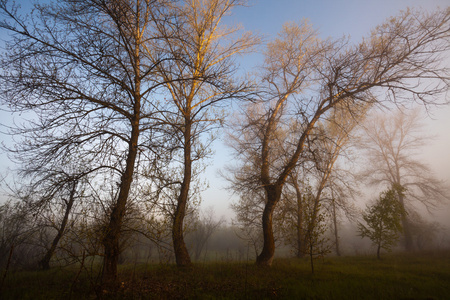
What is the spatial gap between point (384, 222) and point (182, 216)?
13.2m

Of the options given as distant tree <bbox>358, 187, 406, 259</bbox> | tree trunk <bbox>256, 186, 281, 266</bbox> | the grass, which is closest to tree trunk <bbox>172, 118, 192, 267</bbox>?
the grass

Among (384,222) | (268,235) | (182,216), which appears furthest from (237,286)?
(384,222)

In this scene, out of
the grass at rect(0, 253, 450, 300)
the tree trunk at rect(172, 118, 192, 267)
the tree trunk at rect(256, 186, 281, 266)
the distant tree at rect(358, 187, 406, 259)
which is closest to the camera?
the grass at rect(0, 253, 450, 300)

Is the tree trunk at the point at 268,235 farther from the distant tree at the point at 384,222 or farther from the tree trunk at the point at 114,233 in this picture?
the distant tree at the point at 384,222

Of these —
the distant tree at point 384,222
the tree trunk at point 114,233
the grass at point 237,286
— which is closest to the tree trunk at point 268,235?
the grass at point 237,286

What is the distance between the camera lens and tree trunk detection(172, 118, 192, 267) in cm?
749

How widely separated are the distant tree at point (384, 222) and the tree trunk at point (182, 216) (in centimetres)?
1245

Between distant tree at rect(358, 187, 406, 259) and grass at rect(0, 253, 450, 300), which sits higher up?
distant tree at rect(358, 187, 406, 259)

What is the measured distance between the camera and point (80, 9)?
16.2ft

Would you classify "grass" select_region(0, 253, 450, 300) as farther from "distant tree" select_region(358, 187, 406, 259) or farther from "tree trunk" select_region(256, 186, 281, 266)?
"distant tree" select_region(358, 187, 406, 259)

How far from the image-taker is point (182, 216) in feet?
25.7

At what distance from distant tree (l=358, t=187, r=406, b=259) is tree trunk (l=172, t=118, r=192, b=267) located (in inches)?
490

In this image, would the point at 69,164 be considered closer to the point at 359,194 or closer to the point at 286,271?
the point at 286,271

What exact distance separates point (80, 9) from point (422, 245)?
Result: 3190cm
